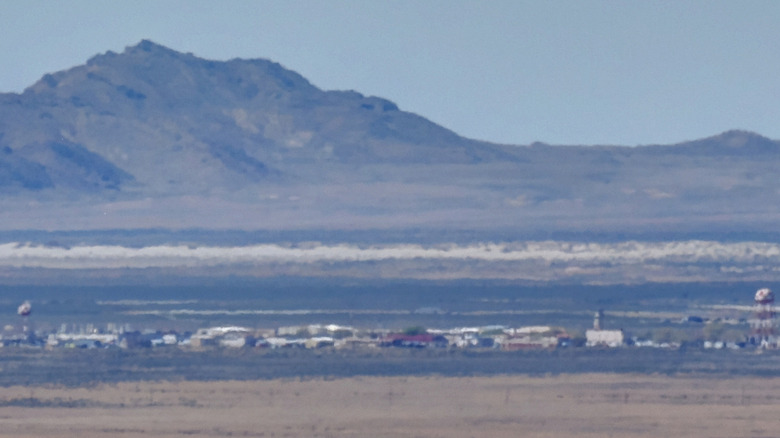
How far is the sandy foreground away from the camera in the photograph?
7431 cm

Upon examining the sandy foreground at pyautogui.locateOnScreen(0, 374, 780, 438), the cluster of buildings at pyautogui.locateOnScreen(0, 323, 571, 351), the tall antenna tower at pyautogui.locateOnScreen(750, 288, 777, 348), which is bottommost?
the sandy foreground at pyautogui.locateOnScreen(0, 374, 780, 438)

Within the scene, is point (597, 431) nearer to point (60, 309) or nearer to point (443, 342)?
point (443, 342)

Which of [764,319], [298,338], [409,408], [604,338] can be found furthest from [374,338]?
[409,408]

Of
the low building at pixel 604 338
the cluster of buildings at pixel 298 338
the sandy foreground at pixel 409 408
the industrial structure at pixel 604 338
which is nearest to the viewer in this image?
the sandy foreground at pixel 409 408

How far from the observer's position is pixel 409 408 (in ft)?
272

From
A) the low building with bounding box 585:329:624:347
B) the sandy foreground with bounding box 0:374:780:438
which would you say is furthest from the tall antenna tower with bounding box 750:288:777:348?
the sandy foreground with bounding box 0:374:780:438

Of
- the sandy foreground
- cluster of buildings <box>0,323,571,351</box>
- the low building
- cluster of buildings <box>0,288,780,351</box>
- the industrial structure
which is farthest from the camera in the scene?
the industrial structure

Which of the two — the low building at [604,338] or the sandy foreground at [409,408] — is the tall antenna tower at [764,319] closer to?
the low building at [604,338]

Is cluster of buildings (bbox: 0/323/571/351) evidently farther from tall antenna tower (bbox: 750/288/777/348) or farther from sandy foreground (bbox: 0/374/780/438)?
sandy foreground (bbox: 0/374/780/438)

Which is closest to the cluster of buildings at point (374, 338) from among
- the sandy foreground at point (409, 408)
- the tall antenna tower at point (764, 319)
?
the tall antenna tower at point (764, 319)

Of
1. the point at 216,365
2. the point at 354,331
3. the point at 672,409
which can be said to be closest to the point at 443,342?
the point at 354,331

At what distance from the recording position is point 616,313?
16475cm

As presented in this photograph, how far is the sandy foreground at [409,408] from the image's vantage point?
7431 cm

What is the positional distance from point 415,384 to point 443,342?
→ 36.5 metres
